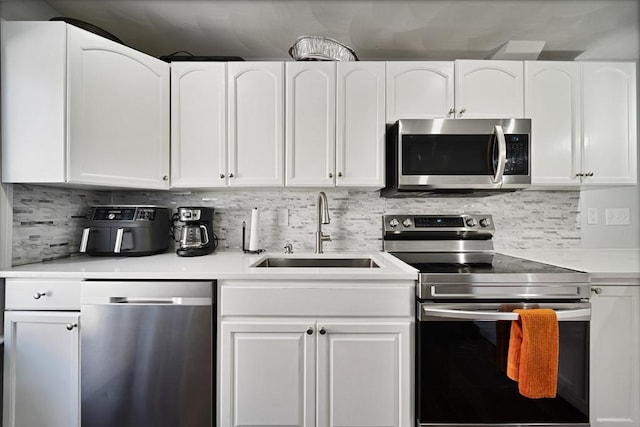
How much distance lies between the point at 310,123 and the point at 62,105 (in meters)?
1.23

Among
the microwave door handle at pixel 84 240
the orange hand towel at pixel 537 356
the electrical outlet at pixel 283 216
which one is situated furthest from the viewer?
the electrical outlet at pixel 283 216

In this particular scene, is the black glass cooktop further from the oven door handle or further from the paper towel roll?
the paper towel roll

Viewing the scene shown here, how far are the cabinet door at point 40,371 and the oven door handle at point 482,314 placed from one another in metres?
1.60

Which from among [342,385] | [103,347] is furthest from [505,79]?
[103,347]

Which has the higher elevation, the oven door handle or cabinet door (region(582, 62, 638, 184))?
cabinet door (region(582, 62, 638, 184))

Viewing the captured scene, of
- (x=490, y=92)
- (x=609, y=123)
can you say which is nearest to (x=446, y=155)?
(x=490, y=92)

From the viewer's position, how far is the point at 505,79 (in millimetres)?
1776

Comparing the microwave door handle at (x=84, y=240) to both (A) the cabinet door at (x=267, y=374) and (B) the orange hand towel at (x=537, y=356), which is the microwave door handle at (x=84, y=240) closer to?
(A) the cabinet door at (x=267, y=374)

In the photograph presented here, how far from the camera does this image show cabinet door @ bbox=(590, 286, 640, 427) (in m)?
1.39

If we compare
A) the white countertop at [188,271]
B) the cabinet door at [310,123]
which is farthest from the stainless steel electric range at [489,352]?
the cabinet door at [310,123]

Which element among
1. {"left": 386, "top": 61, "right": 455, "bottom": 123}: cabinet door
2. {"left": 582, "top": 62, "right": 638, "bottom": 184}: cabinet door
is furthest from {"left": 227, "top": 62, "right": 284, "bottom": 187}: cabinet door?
{"left": 582, "top": 62, "right": 638, "bottom": 184}: cabinet door

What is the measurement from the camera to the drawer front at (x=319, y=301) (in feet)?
4.44

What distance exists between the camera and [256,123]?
1.77 metres

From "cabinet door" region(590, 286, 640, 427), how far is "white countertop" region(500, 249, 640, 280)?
0.26ft
